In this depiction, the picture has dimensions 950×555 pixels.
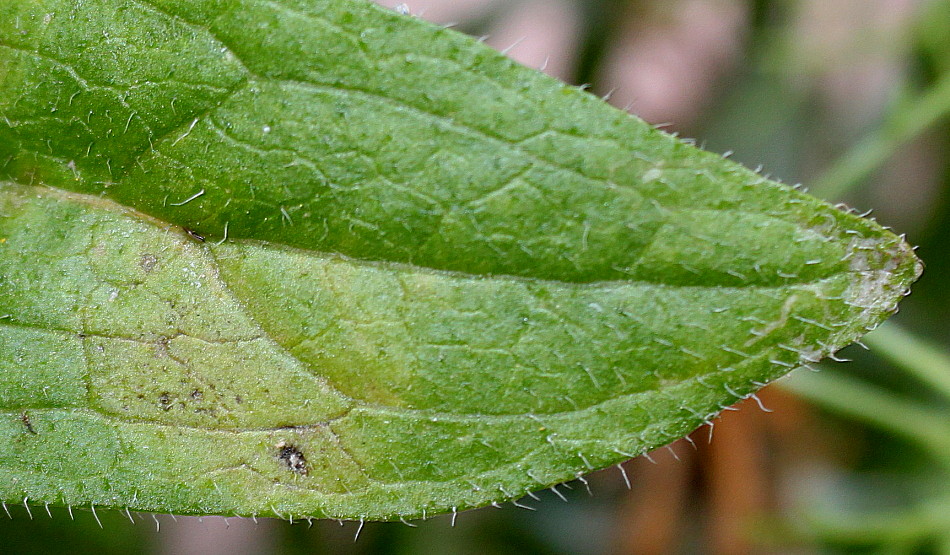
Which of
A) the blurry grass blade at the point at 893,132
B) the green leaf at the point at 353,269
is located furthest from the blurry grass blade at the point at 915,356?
the green leaf at the point at 353,269

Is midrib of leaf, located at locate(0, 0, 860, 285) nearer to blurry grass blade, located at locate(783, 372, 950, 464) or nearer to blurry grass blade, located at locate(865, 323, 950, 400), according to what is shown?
blurry grass blade, located at locate(865, 323, 950, 400)

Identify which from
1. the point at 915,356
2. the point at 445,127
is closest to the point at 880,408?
the point at 915,356

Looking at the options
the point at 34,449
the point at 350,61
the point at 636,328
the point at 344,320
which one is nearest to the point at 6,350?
the point at 34,449

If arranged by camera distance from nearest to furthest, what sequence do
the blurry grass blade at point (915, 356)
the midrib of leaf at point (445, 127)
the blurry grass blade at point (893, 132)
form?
the midrib of leaf at point (445, 127)
the blurry grass blade at point (915, 356)
the blurry grass blade at point (893, 132)

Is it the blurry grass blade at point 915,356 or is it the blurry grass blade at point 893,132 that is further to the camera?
the blurry grass blade at point 893,132

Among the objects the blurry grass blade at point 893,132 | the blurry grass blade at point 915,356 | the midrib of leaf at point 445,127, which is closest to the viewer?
the midrib of leaf at point 445,127

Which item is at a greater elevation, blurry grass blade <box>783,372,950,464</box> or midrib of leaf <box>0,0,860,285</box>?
blurry grass blade <box>783,372,950,464</box>

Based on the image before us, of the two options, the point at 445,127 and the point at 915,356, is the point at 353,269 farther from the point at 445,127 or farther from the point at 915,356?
the point at 915,356

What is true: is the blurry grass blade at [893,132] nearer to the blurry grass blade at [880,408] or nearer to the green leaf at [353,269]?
the blurry grass blade at [880,408]

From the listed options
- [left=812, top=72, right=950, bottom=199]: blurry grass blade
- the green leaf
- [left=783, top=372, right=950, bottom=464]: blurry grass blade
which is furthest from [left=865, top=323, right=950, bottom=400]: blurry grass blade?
the green leaf
